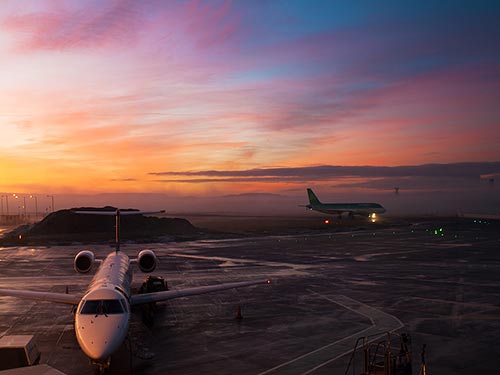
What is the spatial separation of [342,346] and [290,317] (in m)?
5.26

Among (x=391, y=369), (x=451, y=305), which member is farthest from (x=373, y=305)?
(x=391, y=369)

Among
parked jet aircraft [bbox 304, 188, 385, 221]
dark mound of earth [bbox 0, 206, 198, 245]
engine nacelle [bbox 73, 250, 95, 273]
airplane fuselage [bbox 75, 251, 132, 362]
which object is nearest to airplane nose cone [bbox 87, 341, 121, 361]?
airplane fuselage [bbox 75, 251, 132, 362]

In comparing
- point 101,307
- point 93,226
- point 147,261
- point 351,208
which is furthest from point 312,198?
point 101,307

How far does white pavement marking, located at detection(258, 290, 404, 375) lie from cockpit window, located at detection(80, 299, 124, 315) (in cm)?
503

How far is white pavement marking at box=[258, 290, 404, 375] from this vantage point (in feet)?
52.3

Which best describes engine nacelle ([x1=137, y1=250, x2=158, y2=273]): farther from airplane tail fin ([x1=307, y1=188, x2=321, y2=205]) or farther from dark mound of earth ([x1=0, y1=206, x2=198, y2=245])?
airplane tail fin ([x1=307, y1=188, x2=321, y2=205])

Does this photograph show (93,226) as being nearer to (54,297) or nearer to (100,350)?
(54,297)

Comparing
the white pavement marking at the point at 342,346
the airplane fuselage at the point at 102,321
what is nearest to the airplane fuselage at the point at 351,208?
the white pavement marking at the point at 342,346

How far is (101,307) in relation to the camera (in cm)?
1582

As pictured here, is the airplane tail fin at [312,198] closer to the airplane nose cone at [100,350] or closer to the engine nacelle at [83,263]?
the engine nacelle at [83,263]

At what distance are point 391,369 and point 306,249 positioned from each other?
4582 cm

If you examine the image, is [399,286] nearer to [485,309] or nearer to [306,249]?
[485,309]

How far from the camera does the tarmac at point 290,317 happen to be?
16797mm

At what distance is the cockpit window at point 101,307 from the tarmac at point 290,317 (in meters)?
1.86
